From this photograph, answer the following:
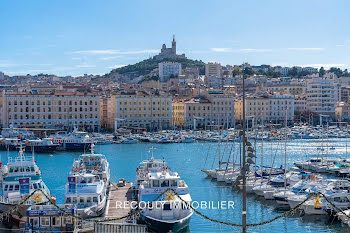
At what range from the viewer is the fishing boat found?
776 inches

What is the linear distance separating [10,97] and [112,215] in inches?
2106

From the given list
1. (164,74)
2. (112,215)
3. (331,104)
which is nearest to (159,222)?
(112,215)

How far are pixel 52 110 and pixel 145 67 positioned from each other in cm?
9553

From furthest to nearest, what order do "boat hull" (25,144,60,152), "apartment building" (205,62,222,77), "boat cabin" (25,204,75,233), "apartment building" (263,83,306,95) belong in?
"apartment building" (205,62,222,77) → "apartment building" (263,83,306,95) → "boat hull" (25,144,60,152) → "boat cabin" (25,204,75,233)

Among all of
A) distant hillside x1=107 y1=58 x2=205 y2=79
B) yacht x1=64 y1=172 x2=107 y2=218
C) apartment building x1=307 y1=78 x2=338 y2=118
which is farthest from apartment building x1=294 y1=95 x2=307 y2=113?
yacht x1=64 y1=172 x2=107 y2=218

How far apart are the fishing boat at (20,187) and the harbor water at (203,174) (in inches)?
108

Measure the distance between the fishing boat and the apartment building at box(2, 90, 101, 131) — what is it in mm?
48300

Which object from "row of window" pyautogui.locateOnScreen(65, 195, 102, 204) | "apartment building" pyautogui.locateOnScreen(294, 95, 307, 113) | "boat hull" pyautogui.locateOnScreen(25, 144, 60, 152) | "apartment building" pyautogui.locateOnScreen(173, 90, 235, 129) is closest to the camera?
"row of window" pyautogui.locateOnScreen(65, 195, 102, 204)

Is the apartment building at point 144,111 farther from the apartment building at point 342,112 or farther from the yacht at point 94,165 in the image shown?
the yacht at point 94,165

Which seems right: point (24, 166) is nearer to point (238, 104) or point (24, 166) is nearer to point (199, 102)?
point (199, 102)

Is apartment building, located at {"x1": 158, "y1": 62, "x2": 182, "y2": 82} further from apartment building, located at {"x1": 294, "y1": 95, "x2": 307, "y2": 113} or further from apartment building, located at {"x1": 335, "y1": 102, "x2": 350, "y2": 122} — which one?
apartment building, located at {"x1": 335, "y1": 102, "x2": 350, "y2": 122}

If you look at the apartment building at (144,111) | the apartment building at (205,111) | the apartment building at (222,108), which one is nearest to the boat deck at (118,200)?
the apartment building at (144,111)

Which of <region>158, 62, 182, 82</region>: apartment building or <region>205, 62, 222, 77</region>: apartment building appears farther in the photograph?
<region>205, 62, 222, 77</region>: apartment building

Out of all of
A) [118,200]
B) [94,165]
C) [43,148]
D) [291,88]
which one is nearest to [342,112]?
[291,88]
